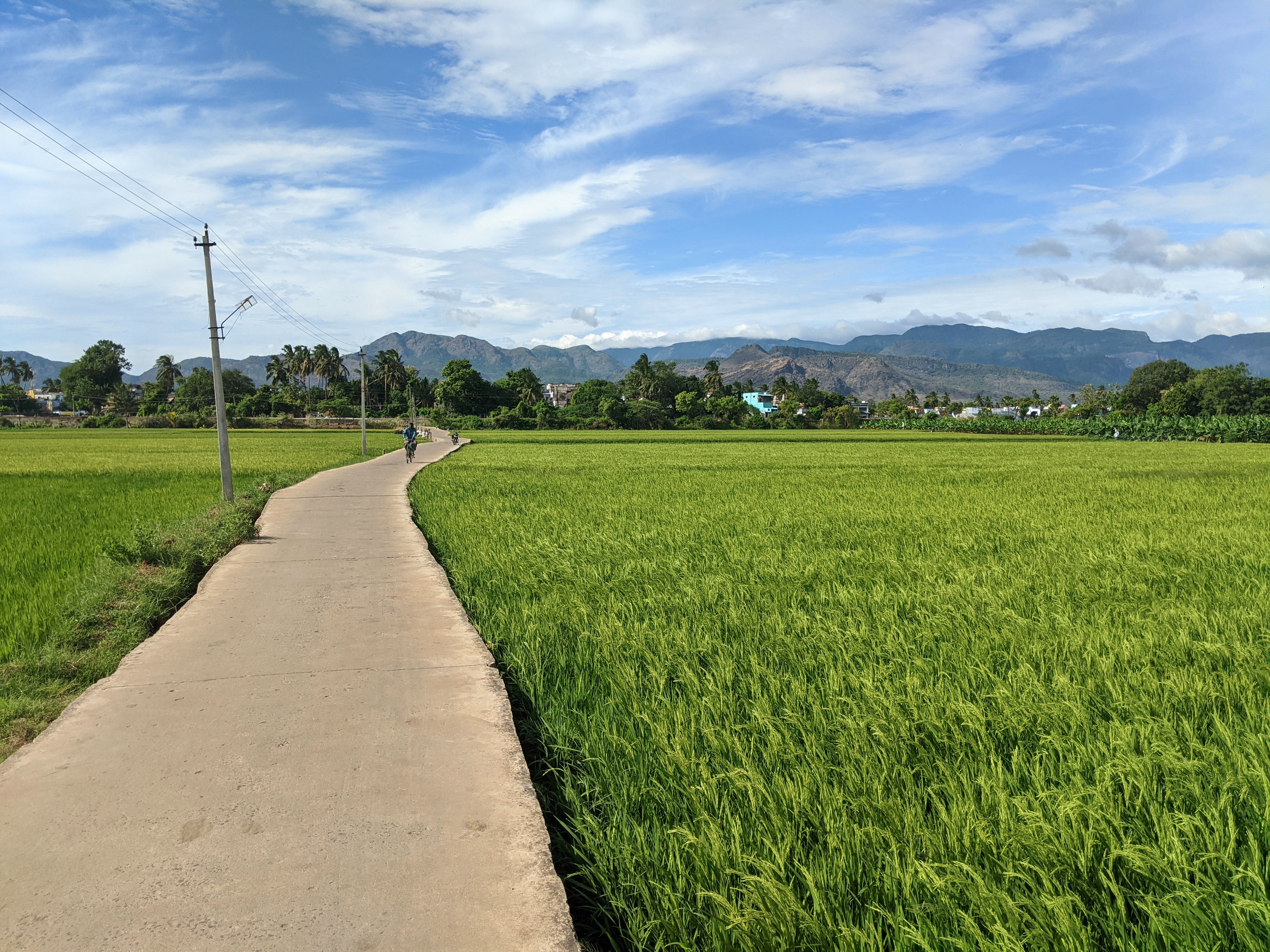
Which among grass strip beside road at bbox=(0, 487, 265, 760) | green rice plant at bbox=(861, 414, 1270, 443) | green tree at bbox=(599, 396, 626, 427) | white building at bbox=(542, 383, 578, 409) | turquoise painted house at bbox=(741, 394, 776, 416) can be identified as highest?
white building at bbox=(542, 383, 578, 409)

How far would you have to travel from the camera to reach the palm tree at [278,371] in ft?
424

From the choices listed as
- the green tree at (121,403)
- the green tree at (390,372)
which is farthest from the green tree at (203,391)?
the green tree at (390,372)

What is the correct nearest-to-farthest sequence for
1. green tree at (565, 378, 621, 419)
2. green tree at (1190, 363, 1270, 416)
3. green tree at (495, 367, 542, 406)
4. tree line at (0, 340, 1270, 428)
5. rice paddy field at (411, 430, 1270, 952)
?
1. rice paddy field at (411, 430, 1270, 952)
2. green tree at (1190, 363, 1270, 416)
3. tree line at (0, 340, 1270, 428)
4. green tree at (565, 378, 621, 419)
5. green tree at (495, 367, 542, 406)

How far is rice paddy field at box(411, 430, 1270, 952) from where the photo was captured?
2246 mm

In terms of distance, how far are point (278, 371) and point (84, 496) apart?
127174 millimetres

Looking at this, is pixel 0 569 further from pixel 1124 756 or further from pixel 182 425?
pixel 182 425

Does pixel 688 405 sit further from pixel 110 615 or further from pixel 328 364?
pixel 110 615

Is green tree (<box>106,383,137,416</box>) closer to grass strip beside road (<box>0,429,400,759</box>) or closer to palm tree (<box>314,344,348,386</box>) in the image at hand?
palm tree (<box>314,344,348,386</box>)

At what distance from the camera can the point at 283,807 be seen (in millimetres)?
2775

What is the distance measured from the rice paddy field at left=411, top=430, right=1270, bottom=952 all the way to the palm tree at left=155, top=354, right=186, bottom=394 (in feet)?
470

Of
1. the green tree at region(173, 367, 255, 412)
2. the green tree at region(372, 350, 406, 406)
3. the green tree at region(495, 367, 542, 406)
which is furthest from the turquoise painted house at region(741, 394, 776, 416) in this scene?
the green tree at region(173, 367, 255, 412)

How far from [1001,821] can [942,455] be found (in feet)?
121

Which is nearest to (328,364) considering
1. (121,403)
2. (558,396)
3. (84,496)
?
(121,403)

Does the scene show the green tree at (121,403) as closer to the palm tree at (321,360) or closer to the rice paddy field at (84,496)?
the palm tree at (321,360)
